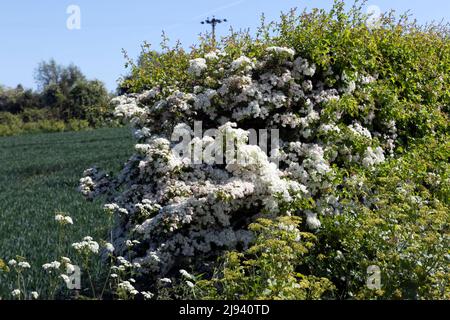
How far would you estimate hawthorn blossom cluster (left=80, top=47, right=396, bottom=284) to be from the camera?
6141mm

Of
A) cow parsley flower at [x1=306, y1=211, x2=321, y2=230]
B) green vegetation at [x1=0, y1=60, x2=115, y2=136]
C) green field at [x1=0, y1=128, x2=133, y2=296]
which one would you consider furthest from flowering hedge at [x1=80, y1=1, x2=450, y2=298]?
green vegetation at [x1=0, y1=60, x2=115, y2=136]

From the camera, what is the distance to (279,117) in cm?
718

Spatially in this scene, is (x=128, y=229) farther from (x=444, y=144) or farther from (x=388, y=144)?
(x=444, y=144)

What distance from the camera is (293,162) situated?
22.6 ft

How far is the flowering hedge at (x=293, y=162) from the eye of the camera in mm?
5898

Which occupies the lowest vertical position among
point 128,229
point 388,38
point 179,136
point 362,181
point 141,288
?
point 141,288

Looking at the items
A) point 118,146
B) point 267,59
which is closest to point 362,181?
point 267,59

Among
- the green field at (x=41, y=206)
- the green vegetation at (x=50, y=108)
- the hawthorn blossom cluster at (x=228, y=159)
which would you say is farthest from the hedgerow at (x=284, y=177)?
the green vegetation at (x=50, y=108)

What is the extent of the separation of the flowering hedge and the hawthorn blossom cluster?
0.02 meters

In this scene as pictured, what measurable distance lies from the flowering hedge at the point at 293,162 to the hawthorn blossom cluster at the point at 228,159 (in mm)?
17

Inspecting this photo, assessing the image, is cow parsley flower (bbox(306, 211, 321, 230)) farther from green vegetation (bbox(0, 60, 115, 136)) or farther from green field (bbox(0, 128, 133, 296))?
green vegetation (bbox(0, 60, 115, 136))

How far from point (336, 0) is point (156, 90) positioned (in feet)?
10.2

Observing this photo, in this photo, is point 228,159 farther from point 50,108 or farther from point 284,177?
point 50,108

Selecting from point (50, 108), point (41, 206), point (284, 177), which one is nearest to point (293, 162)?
point (284, 177)
